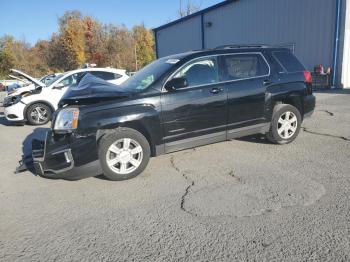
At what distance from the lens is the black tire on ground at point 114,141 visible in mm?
4027

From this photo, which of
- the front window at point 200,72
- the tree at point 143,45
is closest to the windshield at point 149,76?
the front window at point 200,72

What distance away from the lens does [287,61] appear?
561 centimetres

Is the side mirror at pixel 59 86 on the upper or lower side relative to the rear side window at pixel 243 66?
lower

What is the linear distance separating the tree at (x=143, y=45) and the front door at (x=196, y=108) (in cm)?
5777

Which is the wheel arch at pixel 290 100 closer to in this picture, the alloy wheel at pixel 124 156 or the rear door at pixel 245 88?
the rear door at pixel 245 88

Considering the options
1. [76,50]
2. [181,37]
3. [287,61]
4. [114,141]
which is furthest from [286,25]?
[76,50]

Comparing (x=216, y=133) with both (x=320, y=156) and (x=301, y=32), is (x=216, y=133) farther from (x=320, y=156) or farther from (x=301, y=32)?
(x=301, y=32)

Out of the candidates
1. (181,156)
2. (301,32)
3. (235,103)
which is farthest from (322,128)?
(301,32)

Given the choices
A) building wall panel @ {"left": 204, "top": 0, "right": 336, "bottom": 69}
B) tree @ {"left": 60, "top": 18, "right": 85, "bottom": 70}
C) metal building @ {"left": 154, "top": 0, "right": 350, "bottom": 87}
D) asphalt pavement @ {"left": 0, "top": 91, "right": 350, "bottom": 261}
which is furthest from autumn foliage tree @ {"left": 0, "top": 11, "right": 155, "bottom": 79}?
asphalt pavement @ {"left": 0, "top": 91, "right": 350, "bottom": 261}

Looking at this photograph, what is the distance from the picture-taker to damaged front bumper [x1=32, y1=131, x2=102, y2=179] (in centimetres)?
390

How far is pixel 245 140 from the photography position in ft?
19.6

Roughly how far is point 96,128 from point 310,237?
272cm

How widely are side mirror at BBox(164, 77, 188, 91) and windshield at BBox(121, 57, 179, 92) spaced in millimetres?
245

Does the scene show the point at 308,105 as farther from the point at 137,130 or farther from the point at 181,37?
the point at 181,37
